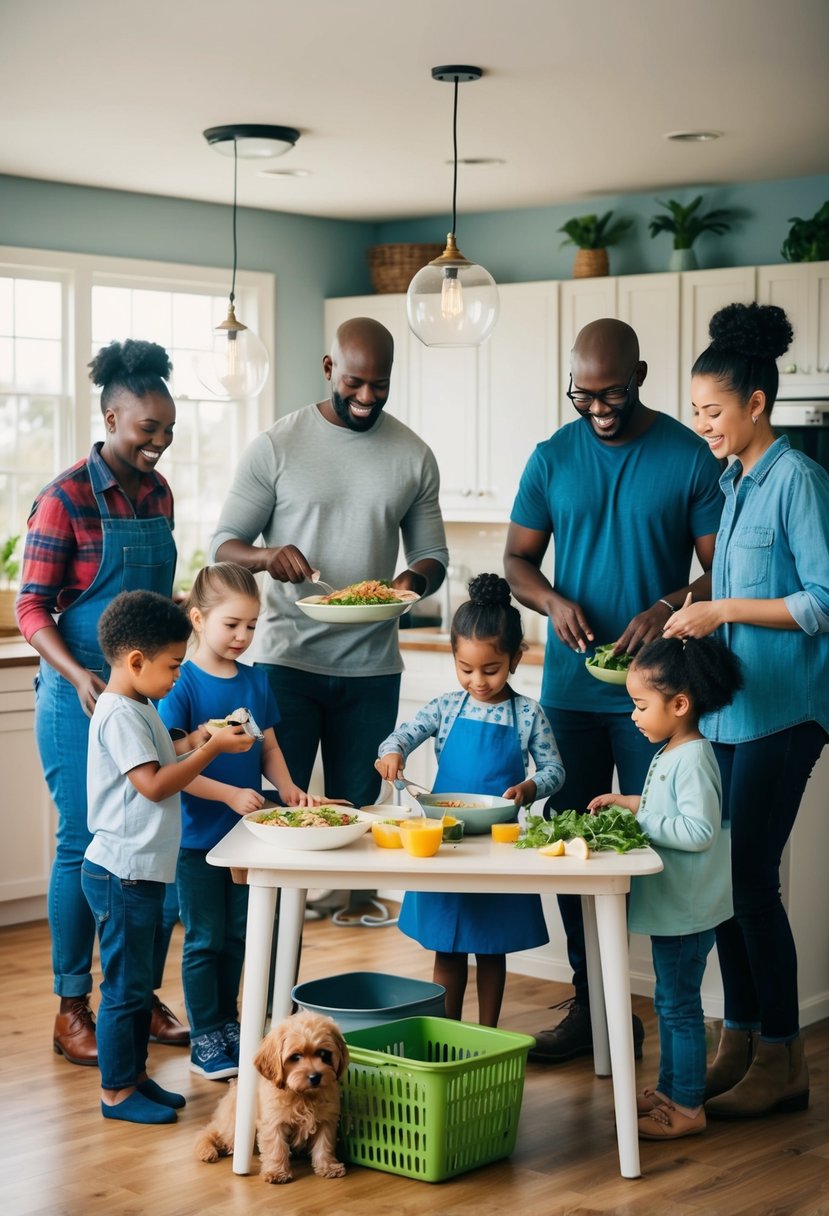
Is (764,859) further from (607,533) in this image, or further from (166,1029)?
(166,1029)

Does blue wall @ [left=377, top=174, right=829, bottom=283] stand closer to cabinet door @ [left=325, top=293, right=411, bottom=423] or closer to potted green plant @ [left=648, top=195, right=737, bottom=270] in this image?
potted green plant @ [left=648, top=195, right=737, bottom=270]

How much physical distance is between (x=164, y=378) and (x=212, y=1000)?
149cm

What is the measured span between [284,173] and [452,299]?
1852 millimetres

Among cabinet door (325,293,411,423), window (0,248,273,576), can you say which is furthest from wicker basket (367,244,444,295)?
window (0,248,273,576)

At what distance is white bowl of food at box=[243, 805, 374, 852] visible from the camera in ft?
9.59

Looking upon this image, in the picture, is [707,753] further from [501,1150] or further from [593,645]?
[501,1150]

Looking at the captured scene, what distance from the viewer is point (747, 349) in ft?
10.3

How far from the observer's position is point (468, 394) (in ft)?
21.3

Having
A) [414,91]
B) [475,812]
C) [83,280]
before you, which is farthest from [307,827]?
[83,280]

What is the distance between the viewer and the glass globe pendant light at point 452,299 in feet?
13.5

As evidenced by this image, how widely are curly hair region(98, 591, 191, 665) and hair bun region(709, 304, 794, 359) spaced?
126cm

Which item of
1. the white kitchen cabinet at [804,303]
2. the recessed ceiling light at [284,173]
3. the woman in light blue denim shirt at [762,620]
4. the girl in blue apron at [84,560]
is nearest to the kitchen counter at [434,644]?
the white kitchen cabinet at [804,303]

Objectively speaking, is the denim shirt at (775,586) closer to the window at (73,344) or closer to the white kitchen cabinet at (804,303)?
the white kitchen cabinet at (804,303)

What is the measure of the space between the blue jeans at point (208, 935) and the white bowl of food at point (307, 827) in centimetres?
50
